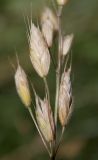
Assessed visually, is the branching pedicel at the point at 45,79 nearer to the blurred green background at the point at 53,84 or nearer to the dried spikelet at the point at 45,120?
the dried spikelet at the point at 45,120

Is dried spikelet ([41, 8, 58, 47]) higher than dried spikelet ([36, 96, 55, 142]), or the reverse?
dried spikelet ([41, 8, 58, 47])

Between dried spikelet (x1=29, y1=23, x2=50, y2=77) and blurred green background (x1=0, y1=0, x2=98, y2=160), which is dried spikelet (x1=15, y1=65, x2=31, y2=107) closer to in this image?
dried spikelet (x1=29, y1=23, x2=50, y2=77)

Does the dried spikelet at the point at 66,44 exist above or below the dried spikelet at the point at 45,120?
above

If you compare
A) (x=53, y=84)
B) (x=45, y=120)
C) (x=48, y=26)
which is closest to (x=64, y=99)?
(x=45, y=120)

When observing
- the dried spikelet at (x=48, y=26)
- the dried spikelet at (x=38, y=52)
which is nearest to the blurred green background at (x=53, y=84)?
the dried spikelet at (x=48, y=26)

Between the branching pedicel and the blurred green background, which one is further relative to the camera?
the blurred green background

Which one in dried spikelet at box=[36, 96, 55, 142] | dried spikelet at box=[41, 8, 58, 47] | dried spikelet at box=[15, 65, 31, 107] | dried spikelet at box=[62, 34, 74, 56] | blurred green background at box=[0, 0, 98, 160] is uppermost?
dried spikelet at box=[41, 8, 58, 47]

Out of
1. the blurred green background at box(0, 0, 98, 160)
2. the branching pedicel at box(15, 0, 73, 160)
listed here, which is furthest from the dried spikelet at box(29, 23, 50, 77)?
the blurred green background at box(0, 0, 98, 160)
